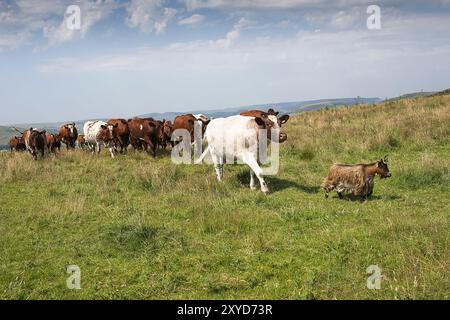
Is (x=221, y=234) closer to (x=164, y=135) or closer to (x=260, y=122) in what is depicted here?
(x=260, y=122)

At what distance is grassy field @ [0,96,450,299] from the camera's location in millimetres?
6141

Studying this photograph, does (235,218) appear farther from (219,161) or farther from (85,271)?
(219,161)

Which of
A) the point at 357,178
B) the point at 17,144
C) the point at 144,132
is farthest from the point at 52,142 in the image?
the point at 357,178

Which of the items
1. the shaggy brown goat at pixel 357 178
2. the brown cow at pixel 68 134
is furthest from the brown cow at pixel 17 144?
the shaggy brown goat at pixel 357 178

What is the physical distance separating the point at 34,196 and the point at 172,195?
4.31 m

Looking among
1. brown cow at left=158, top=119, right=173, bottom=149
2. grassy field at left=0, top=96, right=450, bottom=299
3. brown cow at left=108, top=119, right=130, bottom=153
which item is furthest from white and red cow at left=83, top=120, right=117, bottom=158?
grassy field at left=0, top=96, right=450, bottom=299

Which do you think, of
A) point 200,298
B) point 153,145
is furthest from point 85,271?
point 153,145

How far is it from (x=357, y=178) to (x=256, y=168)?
9.09 ft

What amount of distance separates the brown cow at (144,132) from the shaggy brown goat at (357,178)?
1079 cm

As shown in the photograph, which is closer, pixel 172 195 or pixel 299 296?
pixel 299 296

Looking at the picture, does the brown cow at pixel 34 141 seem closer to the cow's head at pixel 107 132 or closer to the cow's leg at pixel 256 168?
the cow's head at pixel 107 132

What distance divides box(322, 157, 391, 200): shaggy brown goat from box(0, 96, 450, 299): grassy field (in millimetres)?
321
